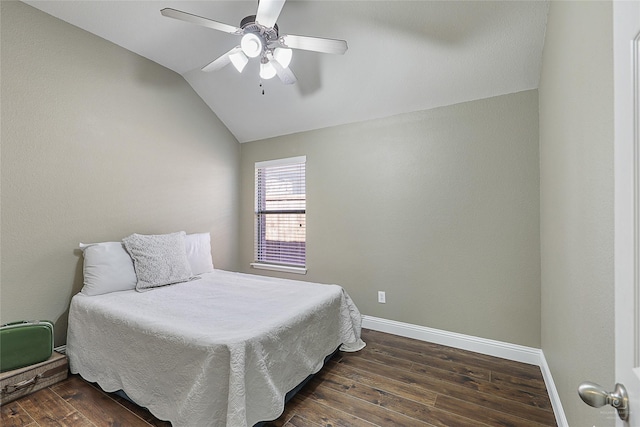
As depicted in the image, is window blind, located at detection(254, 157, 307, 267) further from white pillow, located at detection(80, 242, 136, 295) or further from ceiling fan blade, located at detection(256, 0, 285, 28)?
ceiling fan blade, located at detection(256, 0, 285, 28)

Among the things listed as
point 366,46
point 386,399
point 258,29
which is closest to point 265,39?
point 258,29

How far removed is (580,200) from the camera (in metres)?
1.17

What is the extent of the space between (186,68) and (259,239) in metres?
2.32

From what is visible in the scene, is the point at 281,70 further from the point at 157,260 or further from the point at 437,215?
the point at 157,260

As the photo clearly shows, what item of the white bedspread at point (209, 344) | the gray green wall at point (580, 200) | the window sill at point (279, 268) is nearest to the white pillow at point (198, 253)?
the white bedspread at point (209, 344)

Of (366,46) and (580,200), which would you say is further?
(366,46)

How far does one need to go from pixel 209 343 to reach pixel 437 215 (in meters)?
2.27

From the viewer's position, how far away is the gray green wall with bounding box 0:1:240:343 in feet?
7.14

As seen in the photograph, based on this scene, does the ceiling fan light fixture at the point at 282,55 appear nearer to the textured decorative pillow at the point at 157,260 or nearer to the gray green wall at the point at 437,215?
the gray green wall at the point at 437,215

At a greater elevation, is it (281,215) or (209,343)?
(281,215)

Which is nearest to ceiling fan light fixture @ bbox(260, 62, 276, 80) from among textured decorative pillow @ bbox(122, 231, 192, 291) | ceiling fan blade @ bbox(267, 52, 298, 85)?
ceiling fan blade @ bbox(267, 52, 298, 85)

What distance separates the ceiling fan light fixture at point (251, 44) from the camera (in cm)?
180

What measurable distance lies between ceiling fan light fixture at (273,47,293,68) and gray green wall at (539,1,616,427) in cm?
154

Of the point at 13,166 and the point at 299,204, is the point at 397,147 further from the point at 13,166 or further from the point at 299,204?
the point at 13,166
